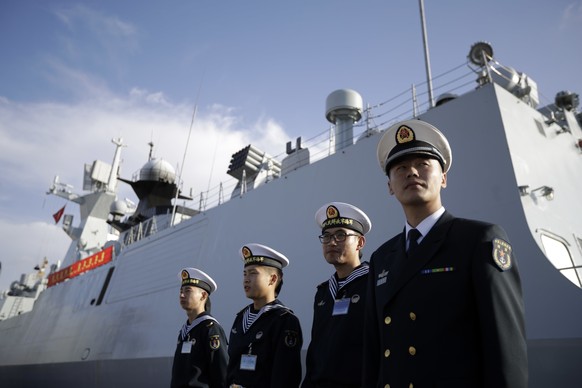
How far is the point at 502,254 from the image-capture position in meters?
1.34

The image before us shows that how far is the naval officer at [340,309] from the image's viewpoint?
7.14 feet

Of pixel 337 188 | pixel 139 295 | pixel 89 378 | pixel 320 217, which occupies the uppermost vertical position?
pixel 337 188

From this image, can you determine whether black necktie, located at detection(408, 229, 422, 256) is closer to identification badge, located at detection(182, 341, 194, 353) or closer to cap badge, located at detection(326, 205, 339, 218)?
cap badge, located at detection(326, 205, 339, 218)

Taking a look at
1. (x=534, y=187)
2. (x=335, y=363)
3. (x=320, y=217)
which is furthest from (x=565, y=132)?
(x=335, y=363)

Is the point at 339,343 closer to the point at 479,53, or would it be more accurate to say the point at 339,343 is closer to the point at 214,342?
the point at 214,342

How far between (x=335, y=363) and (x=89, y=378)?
29.4ft

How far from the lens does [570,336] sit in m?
3.11

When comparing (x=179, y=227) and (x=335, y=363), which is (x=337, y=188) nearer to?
(x=335, y=363)

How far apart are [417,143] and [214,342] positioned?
2594 millimetres

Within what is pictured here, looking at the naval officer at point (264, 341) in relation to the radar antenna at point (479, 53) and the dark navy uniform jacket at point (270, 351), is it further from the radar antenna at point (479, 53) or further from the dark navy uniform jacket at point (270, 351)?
the radar antenna at point (479, 53)

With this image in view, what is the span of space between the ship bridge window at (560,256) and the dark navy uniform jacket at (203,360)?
3.11 metres

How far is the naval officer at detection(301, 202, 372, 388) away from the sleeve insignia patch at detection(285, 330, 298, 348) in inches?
7.8

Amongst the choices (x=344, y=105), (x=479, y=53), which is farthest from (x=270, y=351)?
(x=344, y=105)

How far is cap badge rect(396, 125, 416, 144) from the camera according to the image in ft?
5.28
